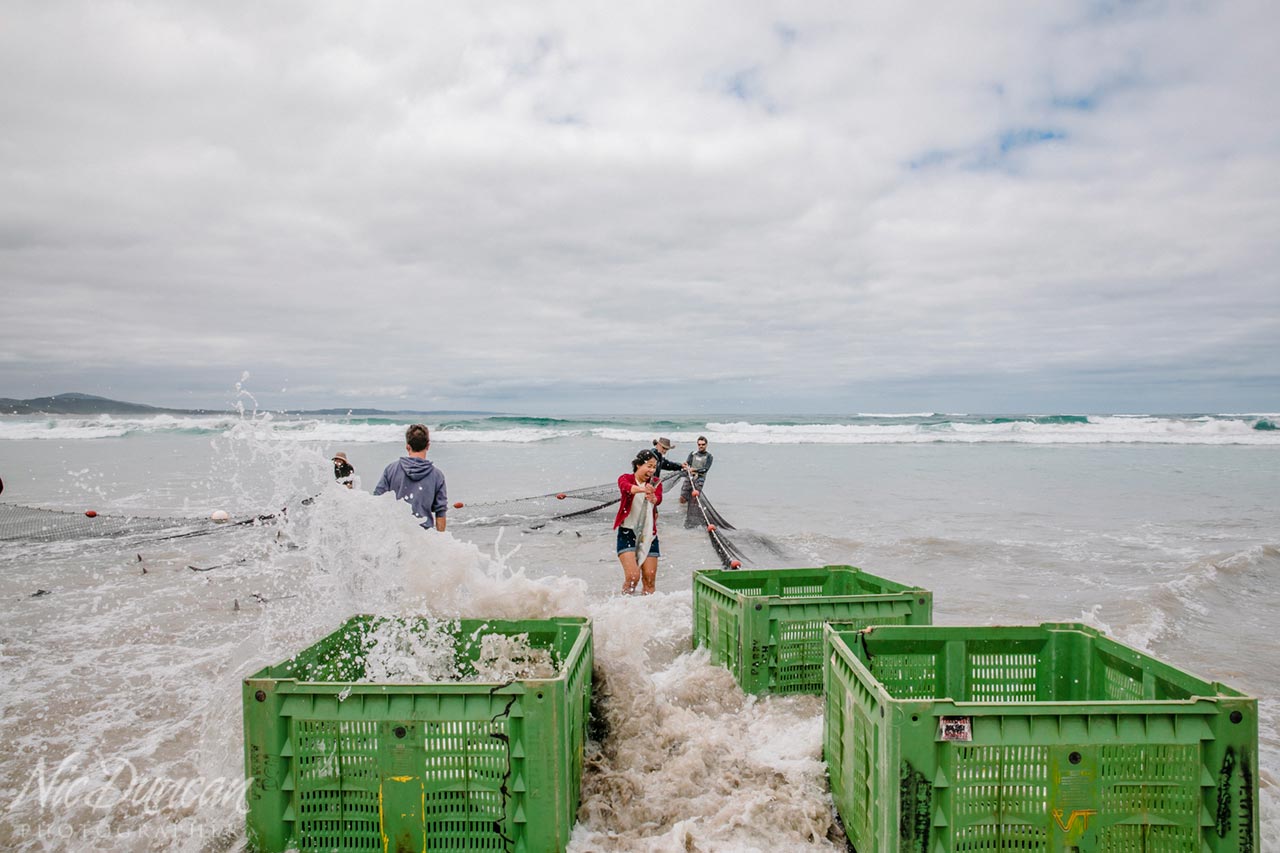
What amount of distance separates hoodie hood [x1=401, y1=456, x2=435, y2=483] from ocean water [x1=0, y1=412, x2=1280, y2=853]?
755mm

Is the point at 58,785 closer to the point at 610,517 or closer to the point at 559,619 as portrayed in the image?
the point at 559,619

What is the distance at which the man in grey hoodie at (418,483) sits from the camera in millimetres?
6078

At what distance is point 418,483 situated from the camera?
240 inches

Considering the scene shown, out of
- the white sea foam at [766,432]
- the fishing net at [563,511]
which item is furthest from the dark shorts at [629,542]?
the white sea foam at [766,432]

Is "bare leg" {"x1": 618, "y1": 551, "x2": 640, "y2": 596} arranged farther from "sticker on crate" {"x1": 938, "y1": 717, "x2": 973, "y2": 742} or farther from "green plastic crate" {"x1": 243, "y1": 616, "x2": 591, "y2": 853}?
"sticker on crate" {"x1": 938, "y1": 717, "x2": 973, "y2": 742}

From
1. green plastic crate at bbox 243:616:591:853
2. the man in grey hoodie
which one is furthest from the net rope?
green plastic crate at bbox 243:616:591:853

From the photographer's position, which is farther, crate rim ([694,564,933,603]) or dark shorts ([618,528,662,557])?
dark shorts ([618,528,662,557])

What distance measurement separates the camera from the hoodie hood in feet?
20.0

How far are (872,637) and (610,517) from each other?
1027 cm

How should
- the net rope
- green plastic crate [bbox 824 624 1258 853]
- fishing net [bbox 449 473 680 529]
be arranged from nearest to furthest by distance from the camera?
1. green plastic crate [bbox 824 624 1258 853]
2. the net rope
3. fishing net [bbox 449 473 680 529]

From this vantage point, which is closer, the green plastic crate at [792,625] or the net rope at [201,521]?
Result: the green plastic crate at [792,625]

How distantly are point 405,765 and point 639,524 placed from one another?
499 centimetres

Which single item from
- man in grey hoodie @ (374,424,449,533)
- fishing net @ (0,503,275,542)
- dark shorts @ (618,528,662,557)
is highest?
man in grey hoodie @ (374,424,449,533)

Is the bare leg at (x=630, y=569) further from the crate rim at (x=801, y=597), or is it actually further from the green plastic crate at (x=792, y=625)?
the green plastic crate at (x=792, y=625)
